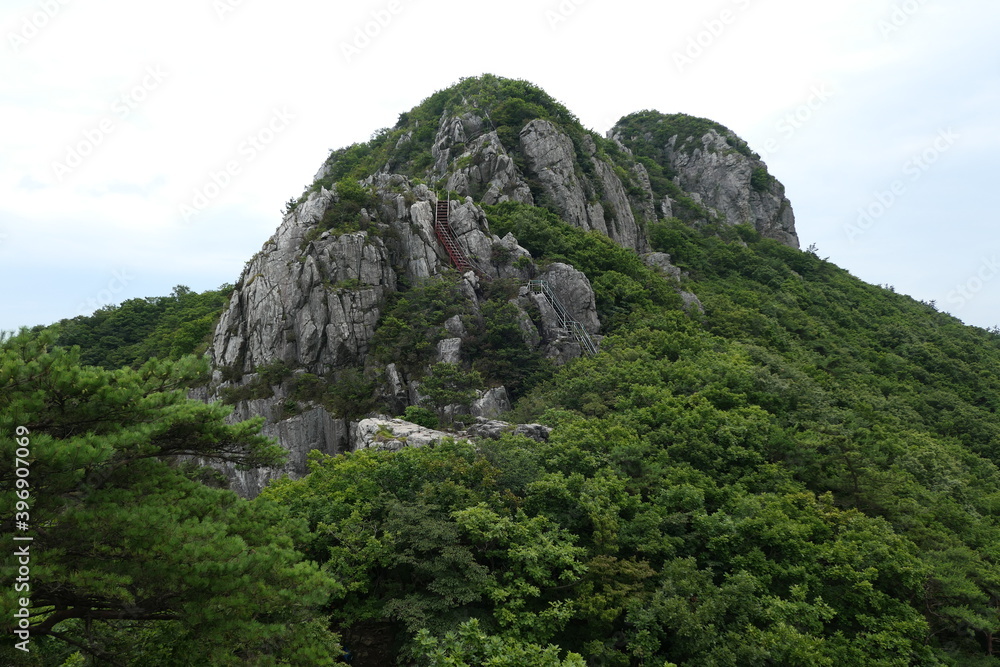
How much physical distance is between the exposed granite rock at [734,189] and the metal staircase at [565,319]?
132 ft

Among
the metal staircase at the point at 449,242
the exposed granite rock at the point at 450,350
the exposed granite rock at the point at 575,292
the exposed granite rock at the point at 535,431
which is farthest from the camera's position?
the metal staircase at the point at 449,242

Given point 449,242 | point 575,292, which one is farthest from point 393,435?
point 449,242

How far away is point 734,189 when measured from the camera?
6084 centimetres

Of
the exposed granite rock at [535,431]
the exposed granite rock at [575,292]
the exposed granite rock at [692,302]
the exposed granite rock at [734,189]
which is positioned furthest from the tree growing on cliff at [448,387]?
the exposed granite rock at [734,189]

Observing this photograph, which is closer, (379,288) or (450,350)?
(450,350)

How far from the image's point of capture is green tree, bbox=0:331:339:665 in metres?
5.49

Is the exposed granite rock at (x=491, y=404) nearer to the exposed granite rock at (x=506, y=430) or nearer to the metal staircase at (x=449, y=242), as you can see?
the exposed granite rock at (x=506, y=430)

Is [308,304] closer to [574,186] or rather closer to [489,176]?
[489,176]

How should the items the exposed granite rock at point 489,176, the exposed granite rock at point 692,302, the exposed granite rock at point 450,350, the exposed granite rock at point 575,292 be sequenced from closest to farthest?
the exposed granite rock at point 450,350
the exposed granite rock at point 575,292
the exposed granite rock at point 692,302
the exposed granite rock at point 489,176

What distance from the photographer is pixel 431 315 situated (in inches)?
989

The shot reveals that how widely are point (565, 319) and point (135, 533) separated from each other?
22.6 meters

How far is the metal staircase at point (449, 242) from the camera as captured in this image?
1112 inches

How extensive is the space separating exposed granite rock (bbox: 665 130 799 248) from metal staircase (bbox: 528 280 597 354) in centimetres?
4020

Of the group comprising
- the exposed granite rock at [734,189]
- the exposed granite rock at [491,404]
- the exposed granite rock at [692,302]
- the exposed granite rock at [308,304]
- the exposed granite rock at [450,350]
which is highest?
the exposed granite rock at [734,189]
